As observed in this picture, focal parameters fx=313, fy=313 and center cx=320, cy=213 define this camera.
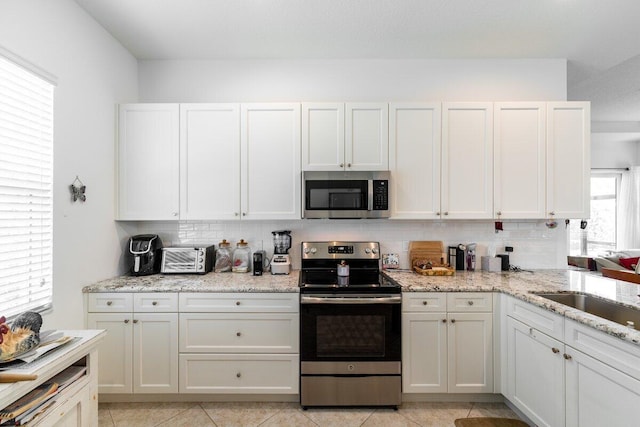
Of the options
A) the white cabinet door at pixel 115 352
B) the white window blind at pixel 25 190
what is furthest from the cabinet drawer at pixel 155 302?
the white window blind at pixel 25 190

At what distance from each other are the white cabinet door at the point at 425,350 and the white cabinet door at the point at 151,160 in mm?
2100

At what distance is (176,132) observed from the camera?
2.64m

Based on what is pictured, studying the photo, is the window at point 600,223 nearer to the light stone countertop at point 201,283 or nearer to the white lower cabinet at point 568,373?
the white lower cabinet at point 568,373

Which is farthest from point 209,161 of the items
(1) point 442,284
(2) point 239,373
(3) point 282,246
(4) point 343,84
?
(1) point 442,284

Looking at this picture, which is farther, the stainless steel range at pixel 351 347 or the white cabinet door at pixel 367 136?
the white cabinet door at pixel 367 136

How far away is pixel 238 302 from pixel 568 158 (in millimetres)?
2932

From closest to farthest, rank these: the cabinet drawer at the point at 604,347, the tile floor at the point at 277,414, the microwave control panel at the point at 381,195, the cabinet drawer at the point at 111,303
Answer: the cabinet drawer at the point at 604,347, the tile floor at the point at 277,414, the cabinet drawer at the point at 111,303, the microwave control panel at the point at 381,195

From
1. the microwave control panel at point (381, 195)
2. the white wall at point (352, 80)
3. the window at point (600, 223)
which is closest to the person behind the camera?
the microwave control panel at point (381, 195)

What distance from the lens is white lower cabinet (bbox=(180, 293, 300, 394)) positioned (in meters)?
2.28

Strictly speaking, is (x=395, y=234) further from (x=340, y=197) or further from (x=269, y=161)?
(x=269, y=161)

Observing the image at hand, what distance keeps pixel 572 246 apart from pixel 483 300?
509cm

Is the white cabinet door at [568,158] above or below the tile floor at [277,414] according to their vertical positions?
above

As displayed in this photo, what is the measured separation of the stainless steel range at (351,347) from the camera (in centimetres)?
221

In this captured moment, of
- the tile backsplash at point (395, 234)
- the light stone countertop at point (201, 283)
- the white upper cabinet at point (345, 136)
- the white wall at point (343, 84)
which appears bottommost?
the light stone countertop at point (201, 283)
